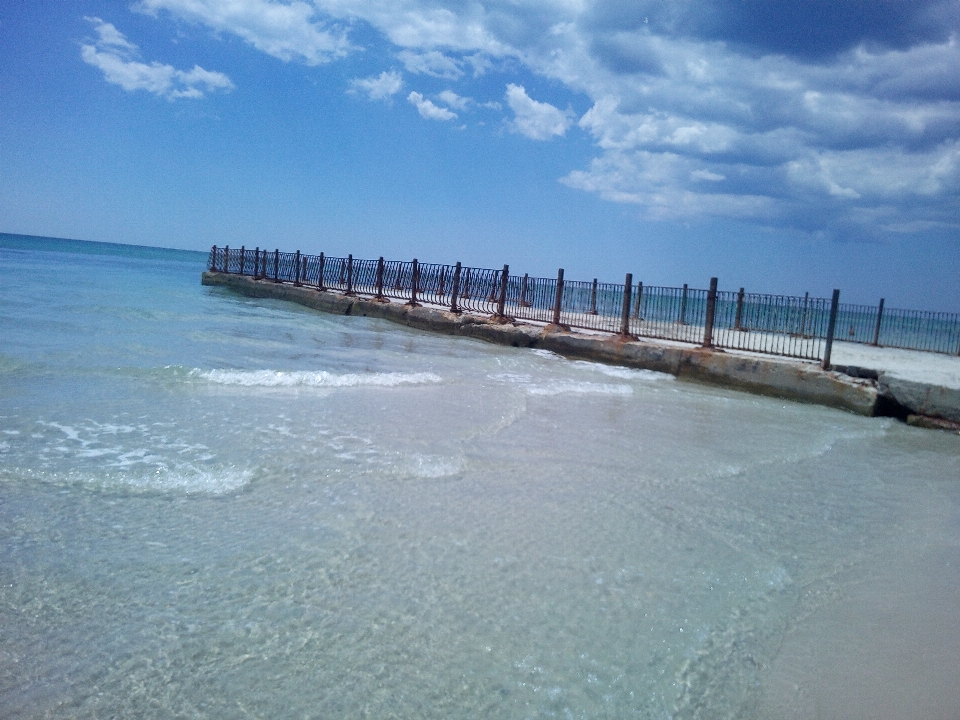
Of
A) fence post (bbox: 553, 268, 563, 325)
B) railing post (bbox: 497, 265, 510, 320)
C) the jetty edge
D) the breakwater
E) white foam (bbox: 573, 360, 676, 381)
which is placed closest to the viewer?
the jetty edge

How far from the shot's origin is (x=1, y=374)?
27.7 feet

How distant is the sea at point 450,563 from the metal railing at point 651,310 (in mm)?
6483

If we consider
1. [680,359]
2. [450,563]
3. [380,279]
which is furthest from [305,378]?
[380,279]

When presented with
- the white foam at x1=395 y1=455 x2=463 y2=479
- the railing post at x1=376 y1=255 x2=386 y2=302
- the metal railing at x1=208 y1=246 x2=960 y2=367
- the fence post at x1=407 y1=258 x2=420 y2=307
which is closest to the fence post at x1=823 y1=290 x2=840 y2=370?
the metal railing at x1=208 y1=246 x2=960 y2=367

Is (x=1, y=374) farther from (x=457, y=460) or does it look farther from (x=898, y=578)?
(x=898, y=578)

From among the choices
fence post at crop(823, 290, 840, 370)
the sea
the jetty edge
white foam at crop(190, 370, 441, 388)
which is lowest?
the sea

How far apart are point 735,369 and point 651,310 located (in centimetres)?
431

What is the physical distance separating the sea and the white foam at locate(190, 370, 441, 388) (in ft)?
2.59

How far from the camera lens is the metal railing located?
48.0ft

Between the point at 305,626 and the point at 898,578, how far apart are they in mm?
3495

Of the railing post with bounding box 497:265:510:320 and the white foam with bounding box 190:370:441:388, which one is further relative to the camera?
the railing post with bounding box 497:265:510:320

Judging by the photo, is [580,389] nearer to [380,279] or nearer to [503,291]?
[503,291]

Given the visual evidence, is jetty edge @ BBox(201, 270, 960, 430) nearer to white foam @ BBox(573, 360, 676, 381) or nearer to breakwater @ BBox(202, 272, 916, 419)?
breakwater @ BBox(202, 272, 916, 419)

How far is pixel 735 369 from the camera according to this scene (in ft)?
41.3
